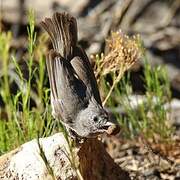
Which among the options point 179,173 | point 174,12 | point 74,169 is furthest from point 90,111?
point 174,12

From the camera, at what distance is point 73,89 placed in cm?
374

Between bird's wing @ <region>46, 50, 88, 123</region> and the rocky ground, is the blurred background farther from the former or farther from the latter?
A: bird's wing @ <region>46, 50, 88, 123</region>

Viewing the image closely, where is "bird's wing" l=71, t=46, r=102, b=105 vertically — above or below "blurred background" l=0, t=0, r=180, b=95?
below

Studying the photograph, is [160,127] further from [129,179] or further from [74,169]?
[74,169]

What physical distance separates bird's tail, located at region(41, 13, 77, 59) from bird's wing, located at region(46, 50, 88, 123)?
0.28 feet

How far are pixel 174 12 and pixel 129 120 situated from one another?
286 cm

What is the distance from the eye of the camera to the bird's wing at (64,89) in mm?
3717

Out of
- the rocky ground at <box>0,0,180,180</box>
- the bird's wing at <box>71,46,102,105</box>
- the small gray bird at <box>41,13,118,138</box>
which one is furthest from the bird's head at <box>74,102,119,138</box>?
the rocky ground at <box>0,0,180,180</box>

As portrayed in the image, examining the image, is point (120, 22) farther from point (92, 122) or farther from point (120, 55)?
point (92, 122)

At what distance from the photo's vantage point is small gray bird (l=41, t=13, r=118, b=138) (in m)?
3.63

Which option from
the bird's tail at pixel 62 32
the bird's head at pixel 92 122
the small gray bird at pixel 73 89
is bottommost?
the bird's head at pixel 92 122

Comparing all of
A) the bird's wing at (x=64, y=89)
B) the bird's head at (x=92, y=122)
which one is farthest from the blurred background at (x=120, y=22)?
the bird's head at (x=92, y=122)

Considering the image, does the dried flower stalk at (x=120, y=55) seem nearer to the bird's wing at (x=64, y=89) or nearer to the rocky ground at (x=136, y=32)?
the bird's wing at (x=64, y=89)

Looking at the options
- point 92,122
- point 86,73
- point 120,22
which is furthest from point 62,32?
point 120,22
